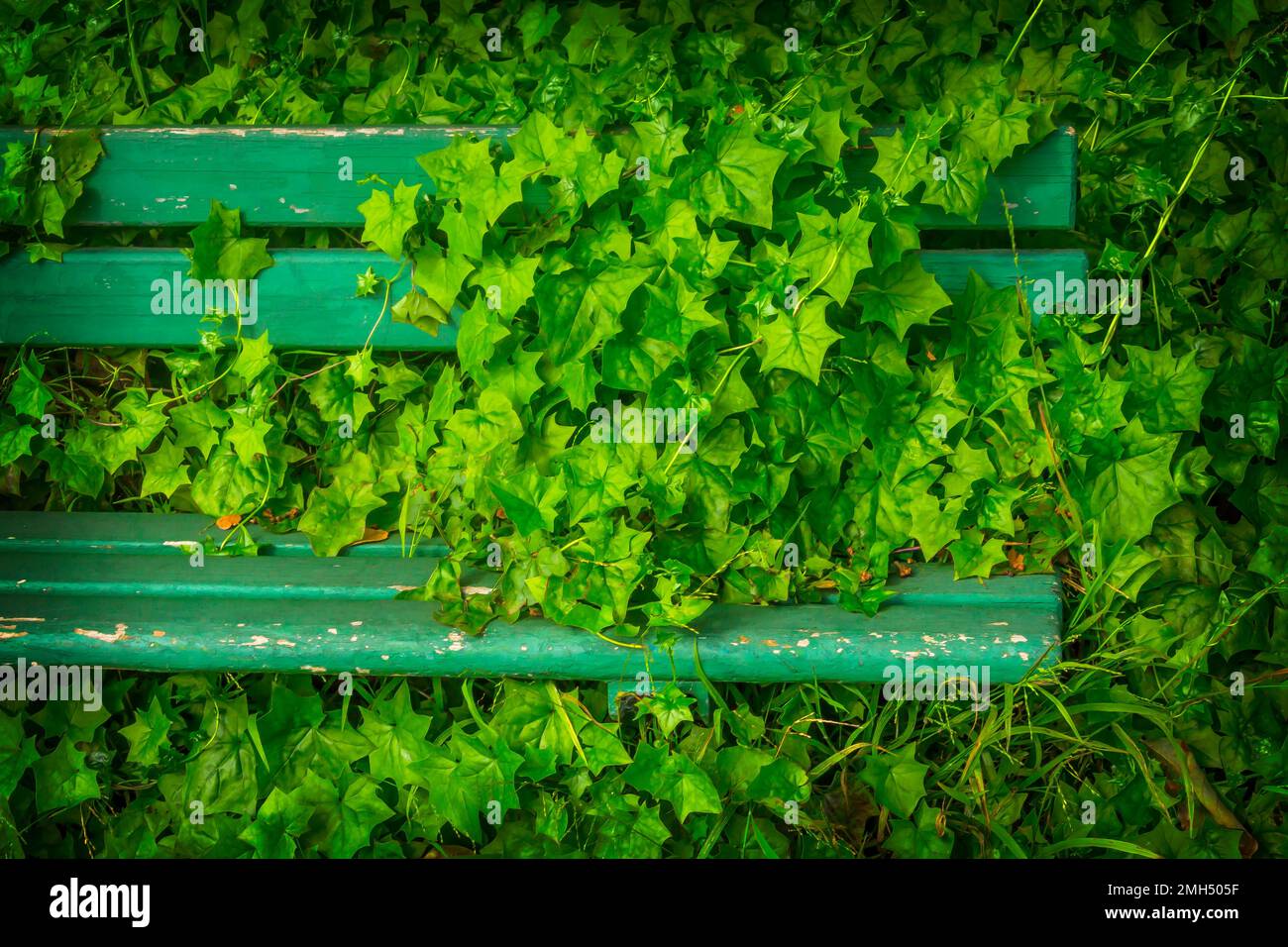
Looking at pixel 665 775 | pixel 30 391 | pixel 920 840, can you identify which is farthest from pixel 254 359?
pixel 920 840

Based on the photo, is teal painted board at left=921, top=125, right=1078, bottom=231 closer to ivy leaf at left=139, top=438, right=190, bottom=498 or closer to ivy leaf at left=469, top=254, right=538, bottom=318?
ivy leaf at left=469, top=254, right=538, bottom=318

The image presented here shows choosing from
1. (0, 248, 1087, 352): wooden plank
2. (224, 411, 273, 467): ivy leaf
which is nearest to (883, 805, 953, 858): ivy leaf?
(0, 248, 1087, 352): wooden plank

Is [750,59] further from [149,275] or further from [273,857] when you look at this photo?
[273,857]

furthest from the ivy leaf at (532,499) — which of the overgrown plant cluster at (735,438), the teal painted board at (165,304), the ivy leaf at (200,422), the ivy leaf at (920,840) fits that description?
the ivy leaf at (920,840)

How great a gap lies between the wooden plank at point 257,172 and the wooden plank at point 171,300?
67mm

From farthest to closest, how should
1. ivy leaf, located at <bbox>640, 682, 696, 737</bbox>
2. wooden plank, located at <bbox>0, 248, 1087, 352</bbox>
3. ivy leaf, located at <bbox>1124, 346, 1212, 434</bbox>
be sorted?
1. wooden plank, located at <bbox>0, 248, 1087, 352</bbox>
2. ivy leaf, located at <bbox>1124, 346, 1212, 434</bbox>
3. ivy leaf, located at <bbox>640, 682, 696, 737</bbox>

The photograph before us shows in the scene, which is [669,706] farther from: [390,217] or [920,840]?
[390,217]

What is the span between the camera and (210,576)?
180 cm

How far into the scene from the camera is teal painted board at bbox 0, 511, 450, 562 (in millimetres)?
1887

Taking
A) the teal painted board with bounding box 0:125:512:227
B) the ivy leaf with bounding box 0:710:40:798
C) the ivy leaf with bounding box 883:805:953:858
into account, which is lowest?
the ivy leaf with bounding box 883:805:953:858

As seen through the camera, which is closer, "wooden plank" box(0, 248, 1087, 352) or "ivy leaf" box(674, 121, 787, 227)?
"ivy leaf" box(674, 121, 787, 227)

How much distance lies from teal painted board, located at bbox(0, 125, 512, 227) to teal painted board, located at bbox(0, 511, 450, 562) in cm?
51

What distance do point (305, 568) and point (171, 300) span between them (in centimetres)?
53
